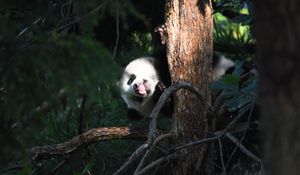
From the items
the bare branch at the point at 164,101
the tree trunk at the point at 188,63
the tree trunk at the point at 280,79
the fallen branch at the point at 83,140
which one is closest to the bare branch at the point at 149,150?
the bare branch at the point at 164,101

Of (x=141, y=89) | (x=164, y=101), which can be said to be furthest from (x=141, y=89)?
(x=164, y=101)

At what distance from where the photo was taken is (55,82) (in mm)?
2010

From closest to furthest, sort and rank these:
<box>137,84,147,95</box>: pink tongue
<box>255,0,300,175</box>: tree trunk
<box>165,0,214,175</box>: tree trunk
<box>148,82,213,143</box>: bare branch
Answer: <box>255,0,300,175</box>: tree trunk
<box>148,82,213,143</box>: bare branch
<box>165,0,214,175</box>: tree trunk
<box>137,84,147,95</box>: pink tongue

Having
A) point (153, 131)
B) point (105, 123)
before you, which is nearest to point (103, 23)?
point (105, 123)

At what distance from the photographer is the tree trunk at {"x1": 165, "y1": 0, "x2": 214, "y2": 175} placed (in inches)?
141

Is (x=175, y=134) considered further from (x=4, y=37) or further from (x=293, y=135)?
(x=293, y=135)

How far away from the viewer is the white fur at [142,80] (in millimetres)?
4828


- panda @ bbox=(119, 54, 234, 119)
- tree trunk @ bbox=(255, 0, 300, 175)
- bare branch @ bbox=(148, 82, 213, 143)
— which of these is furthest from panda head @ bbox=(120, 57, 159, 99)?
tree trunk @ bbox=(255, 0, 300, 175)

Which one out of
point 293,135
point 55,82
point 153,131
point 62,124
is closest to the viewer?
point 293,135

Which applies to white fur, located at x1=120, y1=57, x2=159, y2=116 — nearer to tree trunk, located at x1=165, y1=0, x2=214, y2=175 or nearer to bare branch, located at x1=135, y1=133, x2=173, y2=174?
tree trunk, located at x1=165, y1=0, x2=214, y2=175

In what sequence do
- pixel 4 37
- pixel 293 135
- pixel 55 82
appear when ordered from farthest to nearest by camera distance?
1. pixel 4 37
2. pixel 55 82
3. pixel 293 135

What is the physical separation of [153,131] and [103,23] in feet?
7.31

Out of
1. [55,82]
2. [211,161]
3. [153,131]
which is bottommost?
[211,161]

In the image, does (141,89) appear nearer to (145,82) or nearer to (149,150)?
(145,82)
